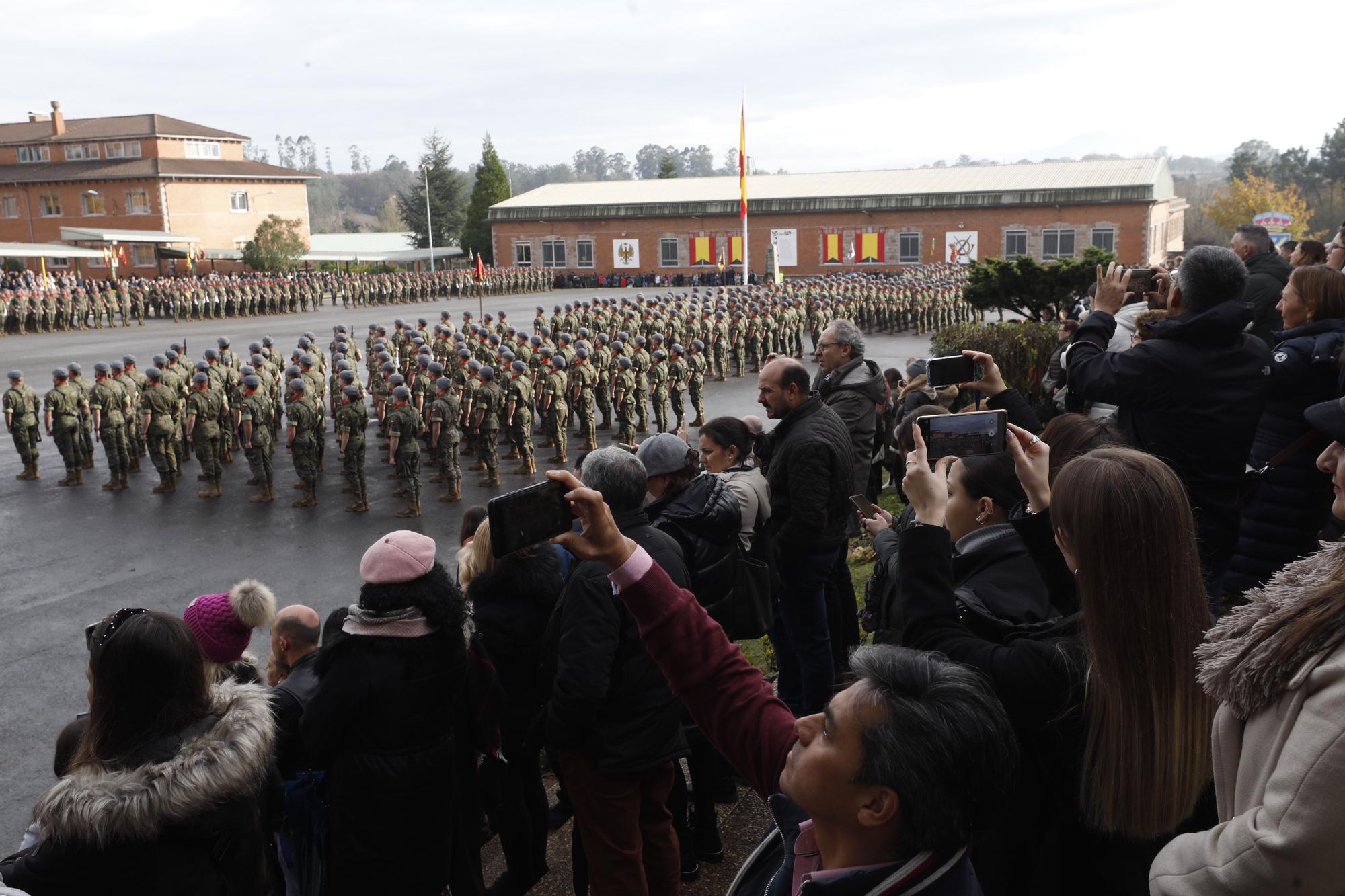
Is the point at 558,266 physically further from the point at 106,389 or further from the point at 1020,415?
the point at 1020,415

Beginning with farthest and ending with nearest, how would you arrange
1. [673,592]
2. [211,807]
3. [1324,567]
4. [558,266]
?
[558,266], [211,807], [673,592], [1324,567]

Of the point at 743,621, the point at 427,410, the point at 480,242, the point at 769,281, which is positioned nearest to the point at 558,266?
the point at 480,242

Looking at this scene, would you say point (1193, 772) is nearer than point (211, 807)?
Yes

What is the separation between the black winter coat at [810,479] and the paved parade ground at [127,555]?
3.99 m

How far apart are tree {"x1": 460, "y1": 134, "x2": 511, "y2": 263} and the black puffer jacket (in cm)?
5830

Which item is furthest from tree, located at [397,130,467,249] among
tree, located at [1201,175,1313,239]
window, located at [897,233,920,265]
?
tree, located at [1201,175,1313,239]

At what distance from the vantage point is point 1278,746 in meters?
1.35

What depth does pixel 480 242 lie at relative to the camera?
201 ft

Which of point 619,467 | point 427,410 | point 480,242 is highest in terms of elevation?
point 480,242

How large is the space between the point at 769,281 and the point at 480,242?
2635 centimetres

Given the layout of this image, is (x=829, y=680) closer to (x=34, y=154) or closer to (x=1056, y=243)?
(x=1056, y=243)

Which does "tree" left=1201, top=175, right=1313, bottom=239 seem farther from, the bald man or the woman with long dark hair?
the woman with long dark hair

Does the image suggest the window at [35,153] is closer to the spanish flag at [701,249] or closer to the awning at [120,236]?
the awning at [120,236]


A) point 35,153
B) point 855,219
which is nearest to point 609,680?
point 855,219
